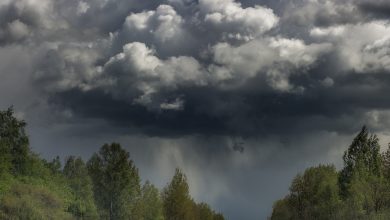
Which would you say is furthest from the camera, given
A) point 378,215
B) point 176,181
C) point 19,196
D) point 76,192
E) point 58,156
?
point 58,156

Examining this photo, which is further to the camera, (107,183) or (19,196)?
(107,183)

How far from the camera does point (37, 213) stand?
109 meters

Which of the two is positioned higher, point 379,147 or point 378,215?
point 379,147

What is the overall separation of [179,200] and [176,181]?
5051 mm

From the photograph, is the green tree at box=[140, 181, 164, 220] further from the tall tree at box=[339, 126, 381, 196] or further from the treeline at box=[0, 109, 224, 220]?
the tall tree at box=[339, 126, 381, 196]

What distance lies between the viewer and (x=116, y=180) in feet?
443

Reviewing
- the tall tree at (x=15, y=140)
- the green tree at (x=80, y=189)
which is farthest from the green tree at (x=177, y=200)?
the tall tree at (x=15, y=140)

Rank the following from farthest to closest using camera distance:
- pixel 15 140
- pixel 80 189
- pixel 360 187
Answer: pixel 80 189 → pixel 15 140 → pixel 360 187

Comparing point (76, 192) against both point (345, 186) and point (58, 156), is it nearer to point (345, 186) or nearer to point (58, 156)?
point (58, 156)

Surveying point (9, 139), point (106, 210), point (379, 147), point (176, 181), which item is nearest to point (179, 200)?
point (176, 181)

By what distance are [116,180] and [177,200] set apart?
21.5 metres

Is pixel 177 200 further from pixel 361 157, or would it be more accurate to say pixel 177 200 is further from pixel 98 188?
pixel 361 157

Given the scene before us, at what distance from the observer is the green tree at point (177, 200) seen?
14975cm

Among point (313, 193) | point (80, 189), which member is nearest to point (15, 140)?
point (80, 189)
